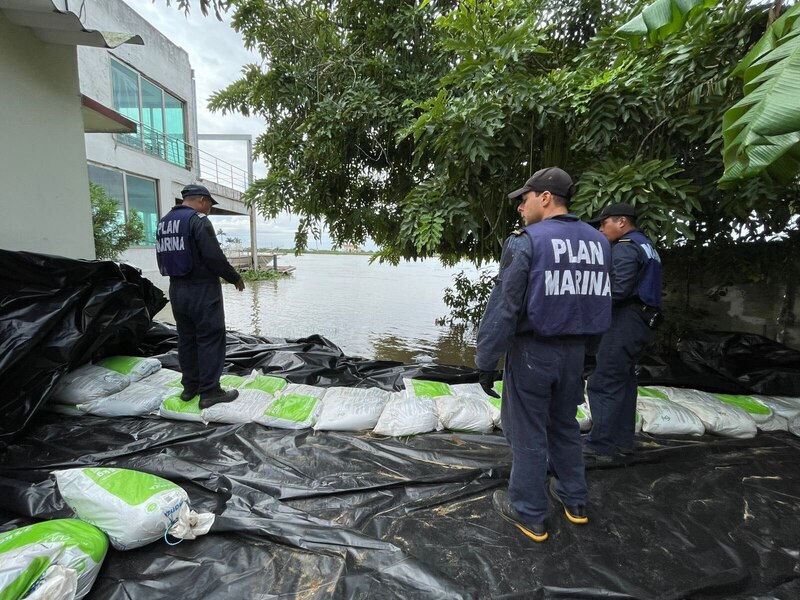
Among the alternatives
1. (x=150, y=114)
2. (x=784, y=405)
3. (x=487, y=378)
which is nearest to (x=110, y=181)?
(x=150, y=114)

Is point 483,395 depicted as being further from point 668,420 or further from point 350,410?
point 668,420

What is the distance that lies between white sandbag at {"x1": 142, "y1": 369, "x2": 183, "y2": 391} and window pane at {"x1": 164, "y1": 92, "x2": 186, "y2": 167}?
8.95 m

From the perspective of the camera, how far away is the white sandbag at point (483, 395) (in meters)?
2.57

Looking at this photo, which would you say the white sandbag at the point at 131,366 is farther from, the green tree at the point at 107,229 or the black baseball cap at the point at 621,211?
the black baseball cap at the point at 621,211

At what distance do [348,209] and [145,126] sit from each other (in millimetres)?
6915

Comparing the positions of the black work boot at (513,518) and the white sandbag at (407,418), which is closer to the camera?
the black work boot at (513,518)

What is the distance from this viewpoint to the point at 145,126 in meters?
8.91

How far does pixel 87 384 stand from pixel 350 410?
192 cm

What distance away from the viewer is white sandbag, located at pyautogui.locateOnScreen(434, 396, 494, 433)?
2.51m

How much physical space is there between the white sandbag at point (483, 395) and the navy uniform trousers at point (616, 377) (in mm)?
588

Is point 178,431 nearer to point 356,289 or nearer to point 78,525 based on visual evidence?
point 78,525

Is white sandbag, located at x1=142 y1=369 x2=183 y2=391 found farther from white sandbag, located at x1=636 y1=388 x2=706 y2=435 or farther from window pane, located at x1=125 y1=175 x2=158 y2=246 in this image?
window pane, located at x1=125 y1=175 x2=158 y2=246

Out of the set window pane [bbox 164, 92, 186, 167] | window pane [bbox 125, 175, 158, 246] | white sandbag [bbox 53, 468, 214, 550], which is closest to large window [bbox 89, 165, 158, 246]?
window pane [bbox 125, 175, 158, 246]

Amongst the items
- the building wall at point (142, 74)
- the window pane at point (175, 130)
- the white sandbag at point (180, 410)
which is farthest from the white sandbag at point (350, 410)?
the window pane at point (175, 130)
